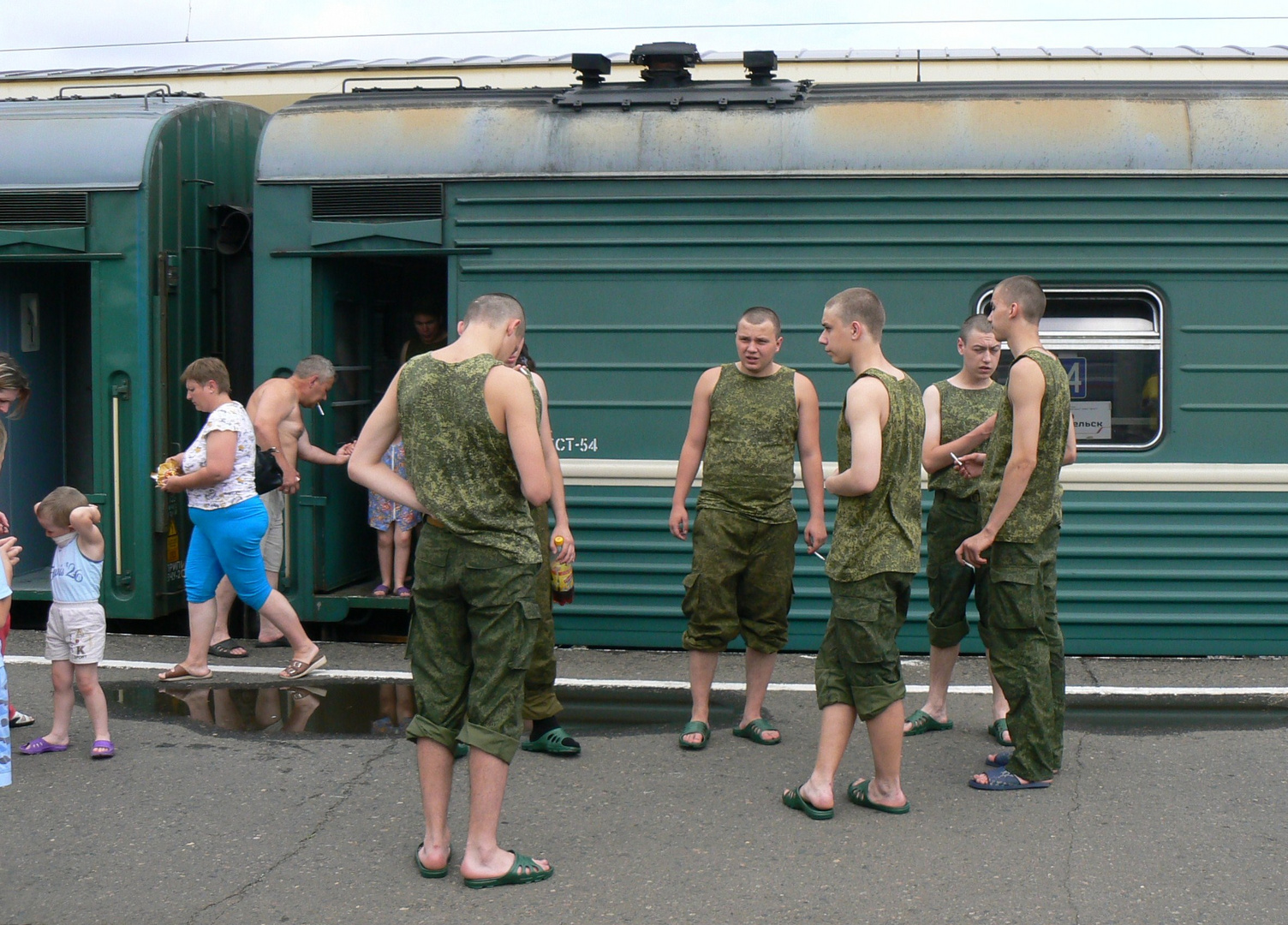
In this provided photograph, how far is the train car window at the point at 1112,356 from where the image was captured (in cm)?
633

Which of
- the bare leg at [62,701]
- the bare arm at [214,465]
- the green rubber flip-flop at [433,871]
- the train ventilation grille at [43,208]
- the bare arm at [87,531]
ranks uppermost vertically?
the train ventilation grille at [43,208]

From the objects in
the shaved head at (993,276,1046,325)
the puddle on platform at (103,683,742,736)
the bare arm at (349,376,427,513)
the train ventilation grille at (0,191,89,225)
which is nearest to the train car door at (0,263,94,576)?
the train ventilation grille at (0,191,89,225)

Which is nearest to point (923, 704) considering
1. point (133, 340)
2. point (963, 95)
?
point (963, 95)

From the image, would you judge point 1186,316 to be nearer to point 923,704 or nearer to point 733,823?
point 923,704

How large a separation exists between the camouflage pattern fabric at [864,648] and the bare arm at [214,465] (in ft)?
9.84

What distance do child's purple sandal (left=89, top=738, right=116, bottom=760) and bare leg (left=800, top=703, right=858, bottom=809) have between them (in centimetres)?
268

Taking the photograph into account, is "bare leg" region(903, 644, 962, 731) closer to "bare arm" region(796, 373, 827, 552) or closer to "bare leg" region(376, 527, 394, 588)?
"bare arm" region(796, 373, 827, 552)

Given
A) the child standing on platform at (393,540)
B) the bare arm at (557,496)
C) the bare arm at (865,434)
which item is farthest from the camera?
the child standing on platform at (393,540)

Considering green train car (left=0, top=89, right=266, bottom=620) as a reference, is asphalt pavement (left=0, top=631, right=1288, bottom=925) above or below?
below

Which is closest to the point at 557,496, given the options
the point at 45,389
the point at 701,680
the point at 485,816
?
the point at 701,680

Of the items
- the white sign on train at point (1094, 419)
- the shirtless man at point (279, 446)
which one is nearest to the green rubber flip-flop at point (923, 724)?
the white sign on train at point (1094, 419)

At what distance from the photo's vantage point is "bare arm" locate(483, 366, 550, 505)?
12.3ft

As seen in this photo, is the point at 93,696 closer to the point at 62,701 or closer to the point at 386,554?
the point at 62,701

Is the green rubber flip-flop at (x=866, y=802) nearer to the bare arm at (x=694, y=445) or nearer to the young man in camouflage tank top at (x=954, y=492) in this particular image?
the young man in camouflage tank top at (x=954, y=492)
